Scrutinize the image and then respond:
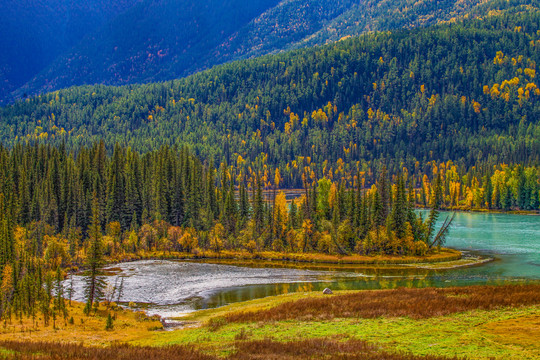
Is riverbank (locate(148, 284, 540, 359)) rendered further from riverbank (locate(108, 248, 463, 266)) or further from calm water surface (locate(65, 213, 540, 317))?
riverbank (locate(108, 248, 463, 266))

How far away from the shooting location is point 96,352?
4028cm

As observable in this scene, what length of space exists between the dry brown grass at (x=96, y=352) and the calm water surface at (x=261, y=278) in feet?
93.4

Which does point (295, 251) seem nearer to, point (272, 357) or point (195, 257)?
point (195, 257)

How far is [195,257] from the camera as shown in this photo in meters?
132

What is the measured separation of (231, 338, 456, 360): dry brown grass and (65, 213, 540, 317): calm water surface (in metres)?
31.3

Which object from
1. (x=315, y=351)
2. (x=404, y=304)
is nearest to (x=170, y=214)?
(x=404, y=304)

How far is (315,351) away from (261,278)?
198 feet

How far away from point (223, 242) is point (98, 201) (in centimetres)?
4290

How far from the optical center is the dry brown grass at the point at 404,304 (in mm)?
54344

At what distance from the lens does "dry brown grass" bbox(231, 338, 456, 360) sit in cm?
3750

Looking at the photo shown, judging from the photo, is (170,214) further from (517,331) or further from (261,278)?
Answer: (517,331)

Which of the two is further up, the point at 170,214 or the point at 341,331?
the point at 170,214

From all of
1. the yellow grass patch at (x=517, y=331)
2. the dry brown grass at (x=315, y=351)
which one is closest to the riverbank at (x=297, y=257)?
the yellow grass patch at (x=517, y=331)

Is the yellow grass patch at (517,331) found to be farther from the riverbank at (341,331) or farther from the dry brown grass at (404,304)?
the dry brown grass at (404,304)
